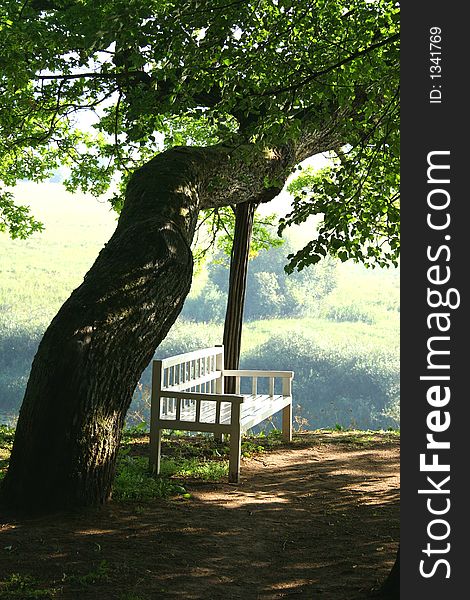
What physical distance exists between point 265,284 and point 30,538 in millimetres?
40803

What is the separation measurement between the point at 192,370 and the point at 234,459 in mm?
1742

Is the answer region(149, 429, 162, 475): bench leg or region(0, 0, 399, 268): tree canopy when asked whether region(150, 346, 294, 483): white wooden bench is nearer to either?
region(149, 429, 162, 475): bench leg

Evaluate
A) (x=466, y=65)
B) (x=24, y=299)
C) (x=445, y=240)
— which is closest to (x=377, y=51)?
(x=466, y=65)

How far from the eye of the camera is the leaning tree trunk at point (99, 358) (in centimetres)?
551

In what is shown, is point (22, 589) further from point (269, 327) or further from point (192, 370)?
point (269, 327)

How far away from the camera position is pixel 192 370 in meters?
8.65

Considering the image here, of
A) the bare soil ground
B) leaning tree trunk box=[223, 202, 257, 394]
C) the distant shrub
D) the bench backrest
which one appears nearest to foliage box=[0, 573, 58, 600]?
the bare soil ground

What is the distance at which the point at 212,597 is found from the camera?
4172 millimetres

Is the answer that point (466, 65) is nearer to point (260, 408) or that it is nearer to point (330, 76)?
point (330, 76)

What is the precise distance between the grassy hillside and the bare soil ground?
26.2m

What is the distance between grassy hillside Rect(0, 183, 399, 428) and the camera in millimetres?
37656

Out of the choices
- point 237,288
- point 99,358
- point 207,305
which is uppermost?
point 207,305

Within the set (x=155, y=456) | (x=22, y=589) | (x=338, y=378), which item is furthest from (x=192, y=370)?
(x=338, y=378)

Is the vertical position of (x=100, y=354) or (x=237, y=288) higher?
(x=237, y=288)
